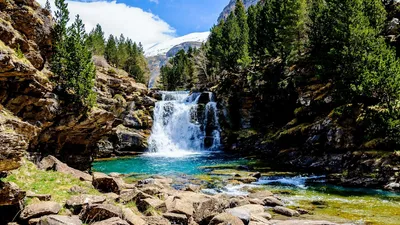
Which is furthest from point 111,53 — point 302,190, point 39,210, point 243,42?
point 39,210

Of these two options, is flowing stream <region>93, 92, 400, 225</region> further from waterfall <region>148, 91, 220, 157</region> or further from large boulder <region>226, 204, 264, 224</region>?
large boulder <region>226, 204, 264, 224</region>

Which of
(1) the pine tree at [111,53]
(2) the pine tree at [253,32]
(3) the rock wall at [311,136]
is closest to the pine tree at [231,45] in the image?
(2) the pine tree at [253,32]

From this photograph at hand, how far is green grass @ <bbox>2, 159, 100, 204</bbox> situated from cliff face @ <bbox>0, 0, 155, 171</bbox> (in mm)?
1575

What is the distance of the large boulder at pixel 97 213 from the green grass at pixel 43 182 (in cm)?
198

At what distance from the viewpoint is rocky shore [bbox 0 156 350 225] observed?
10352mm

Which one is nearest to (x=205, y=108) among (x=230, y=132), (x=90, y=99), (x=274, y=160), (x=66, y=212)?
(x=230, y=132)

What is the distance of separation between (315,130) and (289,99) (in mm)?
14688

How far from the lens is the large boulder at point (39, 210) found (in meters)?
10.4

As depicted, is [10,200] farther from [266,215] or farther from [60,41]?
[60,41]

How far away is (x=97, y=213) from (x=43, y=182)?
18.3ft

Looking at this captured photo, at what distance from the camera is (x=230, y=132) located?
59.3 metres

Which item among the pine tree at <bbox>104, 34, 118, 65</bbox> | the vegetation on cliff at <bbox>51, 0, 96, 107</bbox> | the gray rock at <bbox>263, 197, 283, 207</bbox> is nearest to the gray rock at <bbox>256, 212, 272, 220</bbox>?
the gray rock at <bbox>263, 197, 283, 207</bbox>

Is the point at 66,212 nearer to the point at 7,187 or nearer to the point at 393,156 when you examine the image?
the point at 7,187

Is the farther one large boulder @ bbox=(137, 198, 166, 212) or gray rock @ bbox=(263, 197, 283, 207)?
gray rock @ bbox=(263, 197, 283, 207)
